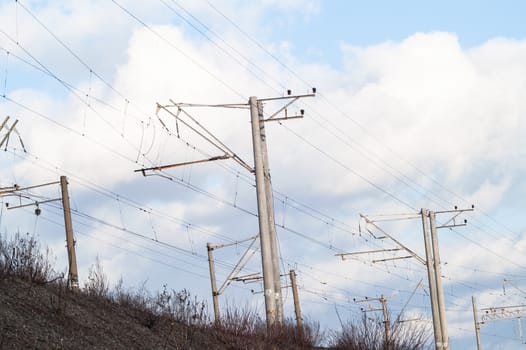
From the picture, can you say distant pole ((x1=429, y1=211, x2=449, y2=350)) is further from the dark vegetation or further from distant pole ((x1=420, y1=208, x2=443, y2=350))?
the dark vegetation

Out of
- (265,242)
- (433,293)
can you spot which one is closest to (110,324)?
(265,242)

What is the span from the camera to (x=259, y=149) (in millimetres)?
26531

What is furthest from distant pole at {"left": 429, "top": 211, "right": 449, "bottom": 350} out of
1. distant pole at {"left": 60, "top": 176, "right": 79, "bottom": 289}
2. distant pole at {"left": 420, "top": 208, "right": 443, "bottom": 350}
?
distant pole at {"left": 60, "top": 176, "right": 79, "bottom": 289}

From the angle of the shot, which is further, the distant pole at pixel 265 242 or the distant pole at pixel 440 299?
the distant pole at pixel 440 299

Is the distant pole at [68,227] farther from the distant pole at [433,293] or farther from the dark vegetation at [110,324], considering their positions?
the distant pole at [433,293]

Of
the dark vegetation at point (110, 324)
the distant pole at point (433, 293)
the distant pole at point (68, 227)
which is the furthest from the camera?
the distant pole at point (433, 293)

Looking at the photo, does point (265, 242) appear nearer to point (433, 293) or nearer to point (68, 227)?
point (68, 227)

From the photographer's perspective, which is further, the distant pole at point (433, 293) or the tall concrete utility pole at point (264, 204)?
the distant pole at point (433, 293)

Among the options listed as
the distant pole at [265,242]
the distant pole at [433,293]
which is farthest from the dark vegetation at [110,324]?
the distant pole at [433,293]

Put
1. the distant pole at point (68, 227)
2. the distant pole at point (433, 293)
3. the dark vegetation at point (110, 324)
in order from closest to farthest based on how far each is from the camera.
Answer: the dark vegetation at point (110, 324)
the distant pole at point (68, 227)
the distant pole at point (433, 293)

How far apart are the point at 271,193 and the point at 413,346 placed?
6.02 metres

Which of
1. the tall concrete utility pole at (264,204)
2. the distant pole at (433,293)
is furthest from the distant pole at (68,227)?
the distant pole at (433,293)

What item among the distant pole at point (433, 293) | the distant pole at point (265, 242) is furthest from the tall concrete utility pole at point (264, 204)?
the distant pole at point (433, 293)

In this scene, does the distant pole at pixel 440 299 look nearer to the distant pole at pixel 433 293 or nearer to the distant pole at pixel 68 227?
the distant pole at pixel 433 293
